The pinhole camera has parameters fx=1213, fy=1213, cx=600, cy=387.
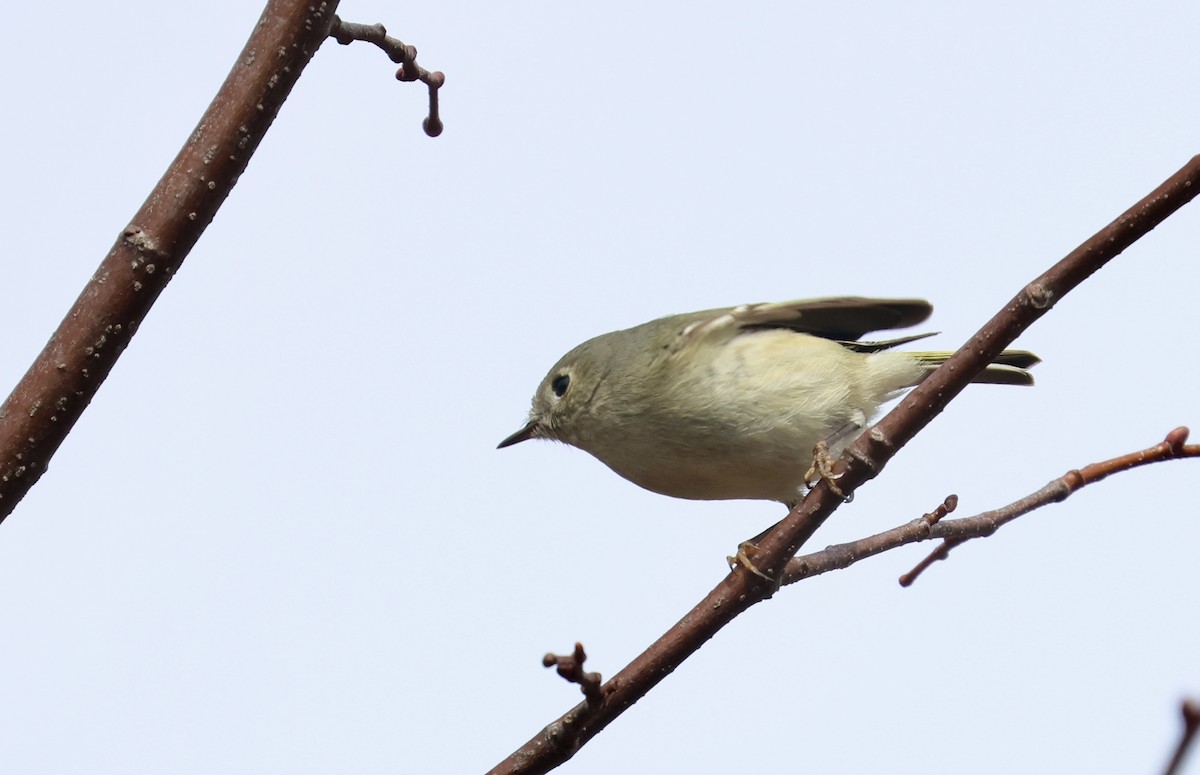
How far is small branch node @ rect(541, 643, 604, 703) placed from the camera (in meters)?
1.69

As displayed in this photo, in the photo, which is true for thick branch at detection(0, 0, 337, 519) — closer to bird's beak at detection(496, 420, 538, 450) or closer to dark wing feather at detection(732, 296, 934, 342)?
dark wing feather at detection(732, 296, 934, 342)

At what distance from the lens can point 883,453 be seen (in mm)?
2064

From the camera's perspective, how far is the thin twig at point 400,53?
84.4 inches

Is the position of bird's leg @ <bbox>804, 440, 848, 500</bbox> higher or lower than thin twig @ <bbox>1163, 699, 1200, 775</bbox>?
higher

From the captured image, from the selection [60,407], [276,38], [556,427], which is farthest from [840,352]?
[60,407]

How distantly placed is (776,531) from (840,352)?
1.47 meters

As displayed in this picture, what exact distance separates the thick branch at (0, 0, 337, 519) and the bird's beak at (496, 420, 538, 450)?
7.55 feet

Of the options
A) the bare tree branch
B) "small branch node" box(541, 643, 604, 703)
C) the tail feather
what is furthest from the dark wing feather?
"small branch node" box(541, 643, 604, 703)

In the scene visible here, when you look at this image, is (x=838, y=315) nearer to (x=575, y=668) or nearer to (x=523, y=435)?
(x=523, y=435)

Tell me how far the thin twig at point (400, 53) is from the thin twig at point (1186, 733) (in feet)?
5.64

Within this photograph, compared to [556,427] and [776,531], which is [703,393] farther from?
[776,531]

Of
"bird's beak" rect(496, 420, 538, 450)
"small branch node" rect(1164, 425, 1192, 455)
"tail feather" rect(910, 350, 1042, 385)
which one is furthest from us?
"bird's beak" rect(496, 420, 538, 450)

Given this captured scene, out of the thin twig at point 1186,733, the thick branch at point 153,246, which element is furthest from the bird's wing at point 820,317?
the thin twig at point 1186,733

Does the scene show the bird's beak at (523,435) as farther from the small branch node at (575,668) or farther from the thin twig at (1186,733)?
the thin twig at (1186,733)
